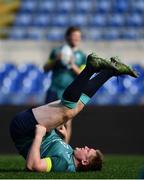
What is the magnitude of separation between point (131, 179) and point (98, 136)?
6692mm

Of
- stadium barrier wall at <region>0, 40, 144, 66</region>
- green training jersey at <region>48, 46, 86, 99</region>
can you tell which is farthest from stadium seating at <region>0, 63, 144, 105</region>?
green training jersey at <region>48, 46, 86, 99</region>

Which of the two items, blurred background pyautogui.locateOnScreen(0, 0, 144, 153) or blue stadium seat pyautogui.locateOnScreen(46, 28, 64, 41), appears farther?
blue stadium seat pyautogui.locateOnScreen(46, 28, 64, 41)

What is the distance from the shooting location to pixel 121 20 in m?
17.6

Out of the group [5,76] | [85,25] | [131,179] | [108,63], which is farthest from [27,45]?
[131,179]

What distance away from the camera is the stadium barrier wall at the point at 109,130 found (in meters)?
12.8

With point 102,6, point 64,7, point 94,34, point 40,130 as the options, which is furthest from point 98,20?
point 40,130

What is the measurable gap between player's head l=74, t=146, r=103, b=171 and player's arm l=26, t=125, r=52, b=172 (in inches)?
11.2

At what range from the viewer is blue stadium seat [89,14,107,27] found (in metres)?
17.3

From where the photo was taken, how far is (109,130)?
12859mm

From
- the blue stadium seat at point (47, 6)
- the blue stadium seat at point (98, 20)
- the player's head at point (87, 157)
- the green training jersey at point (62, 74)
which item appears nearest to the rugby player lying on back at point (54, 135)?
the player's head at point (87, 157)

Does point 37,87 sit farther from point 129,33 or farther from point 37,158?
point 37,158

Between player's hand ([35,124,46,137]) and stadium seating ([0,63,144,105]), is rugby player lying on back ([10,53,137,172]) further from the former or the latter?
stadium seating ([0,63,144,105])

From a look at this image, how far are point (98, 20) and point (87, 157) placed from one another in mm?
10779

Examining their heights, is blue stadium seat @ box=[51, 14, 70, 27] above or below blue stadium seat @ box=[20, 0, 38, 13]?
below
